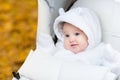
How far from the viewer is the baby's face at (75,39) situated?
1732 mm

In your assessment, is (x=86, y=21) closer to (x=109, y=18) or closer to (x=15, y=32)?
(x=109, y=18)

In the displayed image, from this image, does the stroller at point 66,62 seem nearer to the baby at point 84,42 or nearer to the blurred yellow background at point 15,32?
the baby at point 84,42

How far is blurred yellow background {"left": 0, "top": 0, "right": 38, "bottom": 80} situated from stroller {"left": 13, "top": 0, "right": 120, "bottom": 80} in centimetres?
71

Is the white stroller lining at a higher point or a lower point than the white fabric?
lower

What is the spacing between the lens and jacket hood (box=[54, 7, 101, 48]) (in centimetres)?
170

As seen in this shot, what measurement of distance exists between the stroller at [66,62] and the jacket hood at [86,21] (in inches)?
2.4

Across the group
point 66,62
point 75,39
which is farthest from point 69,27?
point 66,62

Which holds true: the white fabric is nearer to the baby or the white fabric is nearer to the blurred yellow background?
the baby

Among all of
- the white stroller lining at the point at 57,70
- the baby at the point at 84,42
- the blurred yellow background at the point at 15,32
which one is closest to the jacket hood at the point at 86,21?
the baby at the point at 84,42

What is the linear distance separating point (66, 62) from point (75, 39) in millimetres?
134

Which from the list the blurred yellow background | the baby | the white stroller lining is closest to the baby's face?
the baby

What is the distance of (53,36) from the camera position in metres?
1.90

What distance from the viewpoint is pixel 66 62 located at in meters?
1.66

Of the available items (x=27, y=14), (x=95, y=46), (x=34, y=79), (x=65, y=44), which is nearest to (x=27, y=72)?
(x=34, y=79)
